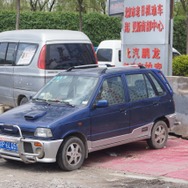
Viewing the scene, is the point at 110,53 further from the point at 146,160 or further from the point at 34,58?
the point at 146,160

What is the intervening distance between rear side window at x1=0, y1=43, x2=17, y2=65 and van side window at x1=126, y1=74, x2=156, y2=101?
4025 mm

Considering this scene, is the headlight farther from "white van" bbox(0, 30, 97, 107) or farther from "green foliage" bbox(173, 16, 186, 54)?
Answer: "green foliage" bbox(173, 16, 186, 54)

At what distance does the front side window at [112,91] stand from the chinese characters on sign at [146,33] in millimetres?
3538

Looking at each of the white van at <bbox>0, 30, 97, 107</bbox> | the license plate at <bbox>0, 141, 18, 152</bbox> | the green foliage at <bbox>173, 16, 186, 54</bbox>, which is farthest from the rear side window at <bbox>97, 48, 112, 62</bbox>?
the green foliage at <bbox>173, 16, 186, 54</bbox>

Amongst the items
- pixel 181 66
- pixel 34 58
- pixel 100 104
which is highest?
pixel 34 58

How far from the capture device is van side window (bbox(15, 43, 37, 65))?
11.8 metres

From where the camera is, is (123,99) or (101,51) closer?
(123,99)

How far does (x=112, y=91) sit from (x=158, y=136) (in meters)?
1.55

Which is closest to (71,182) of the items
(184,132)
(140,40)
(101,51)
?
(184,132)

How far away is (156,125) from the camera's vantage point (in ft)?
32.3

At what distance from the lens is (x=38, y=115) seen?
8.30 m

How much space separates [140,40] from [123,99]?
14.2 ft

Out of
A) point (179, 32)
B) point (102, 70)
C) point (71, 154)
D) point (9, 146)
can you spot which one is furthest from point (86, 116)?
point (179, 32)

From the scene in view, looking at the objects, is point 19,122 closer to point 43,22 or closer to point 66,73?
point 66,73
